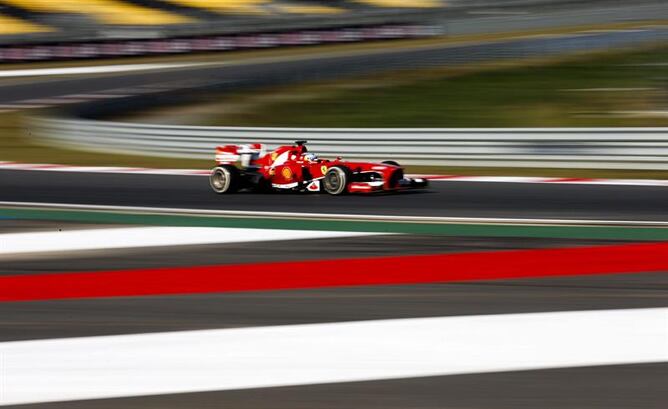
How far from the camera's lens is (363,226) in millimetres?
8336

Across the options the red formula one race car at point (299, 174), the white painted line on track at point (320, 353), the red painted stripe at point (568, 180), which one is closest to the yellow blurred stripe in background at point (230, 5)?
the red painted stripe at point (568, 180)

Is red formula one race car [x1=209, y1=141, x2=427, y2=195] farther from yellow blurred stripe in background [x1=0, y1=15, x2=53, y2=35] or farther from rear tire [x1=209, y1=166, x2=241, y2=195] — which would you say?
yellow blurred stripe in background [x1=0, y1=15, x2=53, y2=35]

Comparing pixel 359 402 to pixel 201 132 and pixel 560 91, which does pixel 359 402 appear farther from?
pixel 560 91

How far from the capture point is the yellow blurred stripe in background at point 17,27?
34875 millimetres

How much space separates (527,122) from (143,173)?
6.39 meters

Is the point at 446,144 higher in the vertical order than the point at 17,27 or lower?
lower

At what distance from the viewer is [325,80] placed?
21.5 meters

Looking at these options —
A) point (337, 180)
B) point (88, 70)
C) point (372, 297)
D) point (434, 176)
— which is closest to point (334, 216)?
point (337, 180)

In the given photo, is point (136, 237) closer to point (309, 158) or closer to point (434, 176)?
point (309, 158)

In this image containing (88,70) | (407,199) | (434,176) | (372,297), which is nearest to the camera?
(372,297)

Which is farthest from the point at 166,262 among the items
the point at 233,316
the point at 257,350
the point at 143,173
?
the point at 143,173

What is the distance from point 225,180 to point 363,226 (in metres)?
2.76

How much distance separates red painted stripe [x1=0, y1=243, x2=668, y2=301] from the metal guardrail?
19.3 ft

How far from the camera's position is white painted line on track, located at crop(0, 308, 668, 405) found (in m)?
4.04
